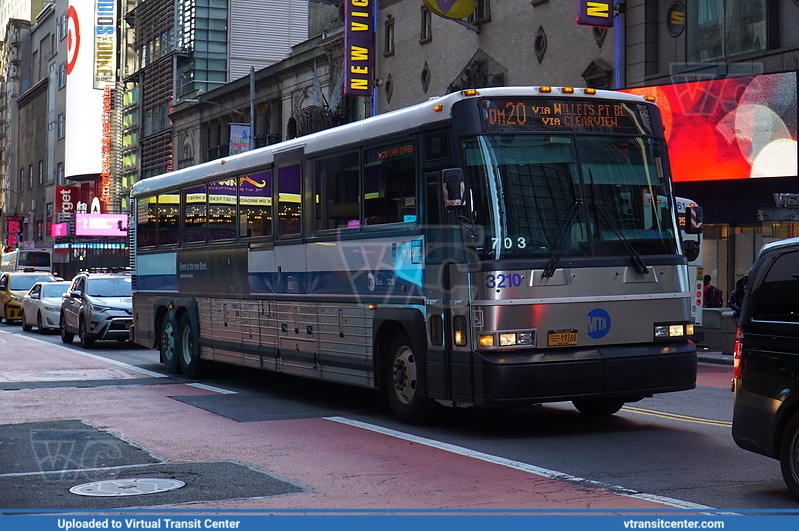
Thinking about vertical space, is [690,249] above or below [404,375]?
above

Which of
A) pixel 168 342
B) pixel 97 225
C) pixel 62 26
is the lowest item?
pixel 168 342

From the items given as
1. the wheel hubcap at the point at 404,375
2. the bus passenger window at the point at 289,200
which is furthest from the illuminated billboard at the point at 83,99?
the wheel hubcap at the point at 404,375

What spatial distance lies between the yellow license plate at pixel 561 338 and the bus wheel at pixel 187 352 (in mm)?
8511

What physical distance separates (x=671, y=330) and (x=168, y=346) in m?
10.2

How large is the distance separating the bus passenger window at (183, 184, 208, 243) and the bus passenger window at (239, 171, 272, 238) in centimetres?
155

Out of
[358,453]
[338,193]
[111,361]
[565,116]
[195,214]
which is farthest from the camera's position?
[111,361]

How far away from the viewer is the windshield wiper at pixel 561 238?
1033 cm

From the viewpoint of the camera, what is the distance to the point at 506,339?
10258 mm

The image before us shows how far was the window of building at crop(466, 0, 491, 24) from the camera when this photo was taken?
115ft

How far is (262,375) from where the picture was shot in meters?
18.4

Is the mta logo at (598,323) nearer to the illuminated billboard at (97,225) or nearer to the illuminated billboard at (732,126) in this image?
the illuminated billboard at (732,126)

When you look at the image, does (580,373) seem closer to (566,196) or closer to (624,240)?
(624,240)

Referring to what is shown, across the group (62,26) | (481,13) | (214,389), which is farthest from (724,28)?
(62,26)
